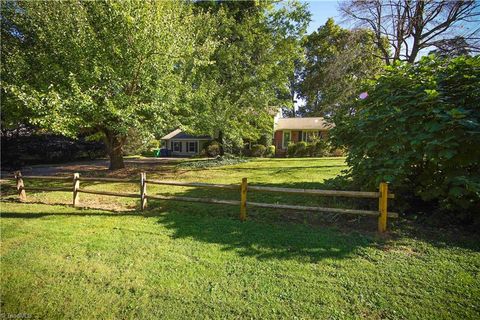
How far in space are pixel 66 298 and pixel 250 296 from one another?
2600 millimetres

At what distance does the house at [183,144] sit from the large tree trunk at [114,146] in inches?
859

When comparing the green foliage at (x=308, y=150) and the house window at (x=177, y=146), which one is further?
the house window at (x=177, y=146)

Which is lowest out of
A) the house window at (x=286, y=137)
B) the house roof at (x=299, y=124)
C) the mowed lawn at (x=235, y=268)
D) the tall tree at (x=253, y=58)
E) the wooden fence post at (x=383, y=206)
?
the mowed lawn at (x=235, y=268)

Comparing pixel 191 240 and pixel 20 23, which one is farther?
pixel 20 23

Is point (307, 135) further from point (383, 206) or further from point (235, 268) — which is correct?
point (235, 268)

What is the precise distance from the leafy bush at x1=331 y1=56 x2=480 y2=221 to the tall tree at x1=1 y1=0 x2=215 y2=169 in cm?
862

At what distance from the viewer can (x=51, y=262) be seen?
478 centimetres

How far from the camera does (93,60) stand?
1097 centimetres

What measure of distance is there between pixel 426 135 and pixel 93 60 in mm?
11849

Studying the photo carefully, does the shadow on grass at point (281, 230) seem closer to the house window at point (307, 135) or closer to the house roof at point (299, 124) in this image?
the house window at point (307, 135)

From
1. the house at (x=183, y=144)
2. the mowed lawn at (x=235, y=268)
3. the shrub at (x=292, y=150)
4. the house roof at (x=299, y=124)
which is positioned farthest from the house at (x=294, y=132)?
the mowed lawn at (x=235, y=268)

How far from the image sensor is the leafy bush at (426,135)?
5289mm

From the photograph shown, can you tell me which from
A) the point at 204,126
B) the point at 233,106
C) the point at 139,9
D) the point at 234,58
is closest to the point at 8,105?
the point at 139,9

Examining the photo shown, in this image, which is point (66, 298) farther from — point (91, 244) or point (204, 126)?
point (204, 126)
